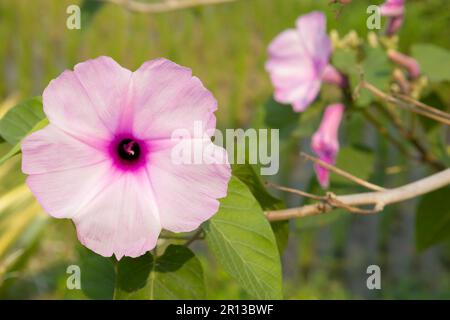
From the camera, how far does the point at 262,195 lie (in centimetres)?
70

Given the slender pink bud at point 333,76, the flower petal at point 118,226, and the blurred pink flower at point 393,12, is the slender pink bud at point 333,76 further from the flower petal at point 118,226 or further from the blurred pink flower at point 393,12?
the flower petal at point 118,226

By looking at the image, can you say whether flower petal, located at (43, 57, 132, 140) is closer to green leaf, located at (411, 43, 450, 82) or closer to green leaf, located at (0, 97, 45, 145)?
green leaf, located at (0, 97, 45, 145)

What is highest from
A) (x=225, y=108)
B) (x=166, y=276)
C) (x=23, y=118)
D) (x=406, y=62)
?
(x=225, y=108)

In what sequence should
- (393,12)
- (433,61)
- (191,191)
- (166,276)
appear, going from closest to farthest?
(191,191) < (166,276) < (393,12) < (433,61)

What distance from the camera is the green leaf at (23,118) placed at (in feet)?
2.14

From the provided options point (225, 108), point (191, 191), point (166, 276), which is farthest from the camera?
point (225, 108)

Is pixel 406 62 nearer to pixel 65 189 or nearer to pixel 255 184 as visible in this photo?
pixel 255 184

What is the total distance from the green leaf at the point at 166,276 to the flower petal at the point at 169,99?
15 centimetres

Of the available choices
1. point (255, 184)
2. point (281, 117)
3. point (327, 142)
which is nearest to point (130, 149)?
point (255, 184)

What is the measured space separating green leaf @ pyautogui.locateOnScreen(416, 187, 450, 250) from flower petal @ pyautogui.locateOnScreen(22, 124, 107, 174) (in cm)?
56

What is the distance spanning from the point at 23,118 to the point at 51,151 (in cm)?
11

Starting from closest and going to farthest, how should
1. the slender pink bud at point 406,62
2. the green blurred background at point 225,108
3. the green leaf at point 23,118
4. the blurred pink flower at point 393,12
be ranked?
the green leaf at point 23,118 < the blurred pink flower at point 393,12 < the slender pink bud at point 406,62 < the green blurred background at point 225,108

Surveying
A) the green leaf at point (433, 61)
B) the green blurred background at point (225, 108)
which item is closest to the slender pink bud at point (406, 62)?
the green leaf at point (433, 61)
